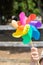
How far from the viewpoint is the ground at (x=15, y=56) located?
20.7ft

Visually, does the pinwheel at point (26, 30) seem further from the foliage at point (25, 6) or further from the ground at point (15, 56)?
the foliage at point (25, 6)

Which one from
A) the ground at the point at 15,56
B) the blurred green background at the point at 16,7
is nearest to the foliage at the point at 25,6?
the blurred green background at the point at 16,7

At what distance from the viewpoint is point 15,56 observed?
674 cm

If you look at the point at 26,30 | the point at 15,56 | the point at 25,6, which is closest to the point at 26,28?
the point at 26,30

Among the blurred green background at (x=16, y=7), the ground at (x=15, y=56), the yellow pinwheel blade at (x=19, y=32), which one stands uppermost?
the yellow pinwheel blade at (x=19, y=32)

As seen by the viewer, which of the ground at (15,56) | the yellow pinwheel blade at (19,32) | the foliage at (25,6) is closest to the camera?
the yellow pinwheel blade at (19,32)

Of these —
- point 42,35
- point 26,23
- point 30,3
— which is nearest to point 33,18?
point 26,23

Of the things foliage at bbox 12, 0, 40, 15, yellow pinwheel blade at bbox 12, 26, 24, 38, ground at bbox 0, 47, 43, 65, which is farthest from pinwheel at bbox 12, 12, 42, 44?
foliage at bbox 12, 0, 40, 15

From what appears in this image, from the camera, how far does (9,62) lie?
20.7 ft

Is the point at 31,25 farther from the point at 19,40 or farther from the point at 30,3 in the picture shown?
the point at 30,3

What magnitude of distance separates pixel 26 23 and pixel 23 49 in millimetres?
3732

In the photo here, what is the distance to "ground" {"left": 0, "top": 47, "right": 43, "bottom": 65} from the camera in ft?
20.7

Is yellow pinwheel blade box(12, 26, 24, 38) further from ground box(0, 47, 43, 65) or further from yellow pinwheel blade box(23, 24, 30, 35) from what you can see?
ground box(0, 47, 43, 65)

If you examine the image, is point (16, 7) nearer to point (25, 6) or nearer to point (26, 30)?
point (25, 6)
